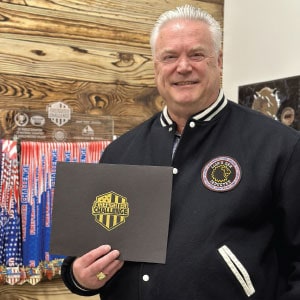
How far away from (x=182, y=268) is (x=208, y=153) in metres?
0.29

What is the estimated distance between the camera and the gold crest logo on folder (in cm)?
110

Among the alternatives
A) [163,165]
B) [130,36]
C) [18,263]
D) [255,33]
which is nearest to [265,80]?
[255,33]

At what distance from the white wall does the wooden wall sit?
27 cm

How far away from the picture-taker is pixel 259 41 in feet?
6.74

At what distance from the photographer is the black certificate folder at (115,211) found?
1.09 m

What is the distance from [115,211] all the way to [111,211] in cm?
1

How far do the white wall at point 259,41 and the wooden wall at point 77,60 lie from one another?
0.88ft

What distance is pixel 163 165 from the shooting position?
1.18 metres

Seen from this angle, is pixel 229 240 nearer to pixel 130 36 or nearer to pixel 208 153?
pixel 208 153

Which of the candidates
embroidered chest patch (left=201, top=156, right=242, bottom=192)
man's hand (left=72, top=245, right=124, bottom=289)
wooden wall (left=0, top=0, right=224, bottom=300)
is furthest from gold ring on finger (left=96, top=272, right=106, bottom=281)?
wooden wall (left=0, top=0, right=224, bottom=300)

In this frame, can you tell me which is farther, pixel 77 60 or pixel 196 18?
pixel 77 60

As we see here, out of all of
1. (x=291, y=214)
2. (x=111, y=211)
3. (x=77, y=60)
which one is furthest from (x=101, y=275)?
(x=77, y=60)

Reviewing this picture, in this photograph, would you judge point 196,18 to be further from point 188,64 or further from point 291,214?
point 291,214

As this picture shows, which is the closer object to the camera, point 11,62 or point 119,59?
point 11,62
